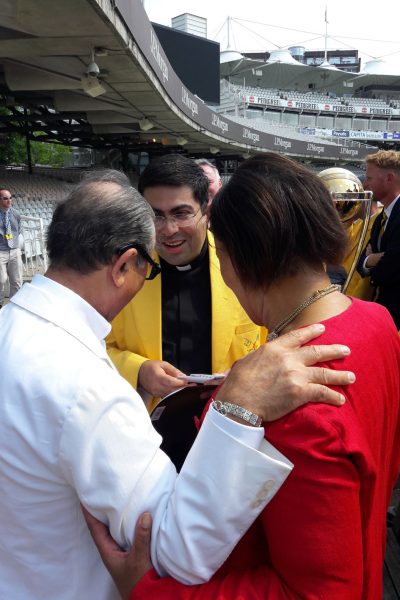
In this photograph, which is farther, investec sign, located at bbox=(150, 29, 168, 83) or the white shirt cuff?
investec sign, located at bbox=(150, 29, 168, 83)

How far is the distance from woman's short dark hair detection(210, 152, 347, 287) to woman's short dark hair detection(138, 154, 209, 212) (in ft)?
4.05

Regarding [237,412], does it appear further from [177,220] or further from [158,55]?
[158,55]

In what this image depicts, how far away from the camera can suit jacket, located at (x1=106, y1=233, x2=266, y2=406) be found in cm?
219

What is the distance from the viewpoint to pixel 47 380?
1.03 m

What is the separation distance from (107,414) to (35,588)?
0.56 m

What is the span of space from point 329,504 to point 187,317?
1.53 metres

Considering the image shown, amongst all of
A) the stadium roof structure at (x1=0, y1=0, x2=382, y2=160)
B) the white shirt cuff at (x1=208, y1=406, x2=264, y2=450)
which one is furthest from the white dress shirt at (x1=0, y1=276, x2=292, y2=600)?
the stadium roof structure at (x1=0, y1=0, x2=382, y2=160)

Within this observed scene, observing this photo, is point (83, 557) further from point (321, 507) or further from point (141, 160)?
point (141, 160)

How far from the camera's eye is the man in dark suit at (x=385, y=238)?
346 centimetres

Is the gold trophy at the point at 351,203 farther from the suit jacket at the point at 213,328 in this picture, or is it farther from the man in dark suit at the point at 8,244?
the man in dark suit at the point at 8,244

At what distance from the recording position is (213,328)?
2195 mm

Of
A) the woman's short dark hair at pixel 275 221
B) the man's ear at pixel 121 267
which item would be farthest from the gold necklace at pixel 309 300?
the man's ear at pixel 121 267

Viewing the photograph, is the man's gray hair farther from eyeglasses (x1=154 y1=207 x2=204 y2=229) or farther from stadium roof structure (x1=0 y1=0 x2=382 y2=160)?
stadium roof structure (x1=0 y1=0 x2=382 y2=160)

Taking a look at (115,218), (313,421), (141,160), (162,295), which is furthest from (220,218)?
(141,160)
